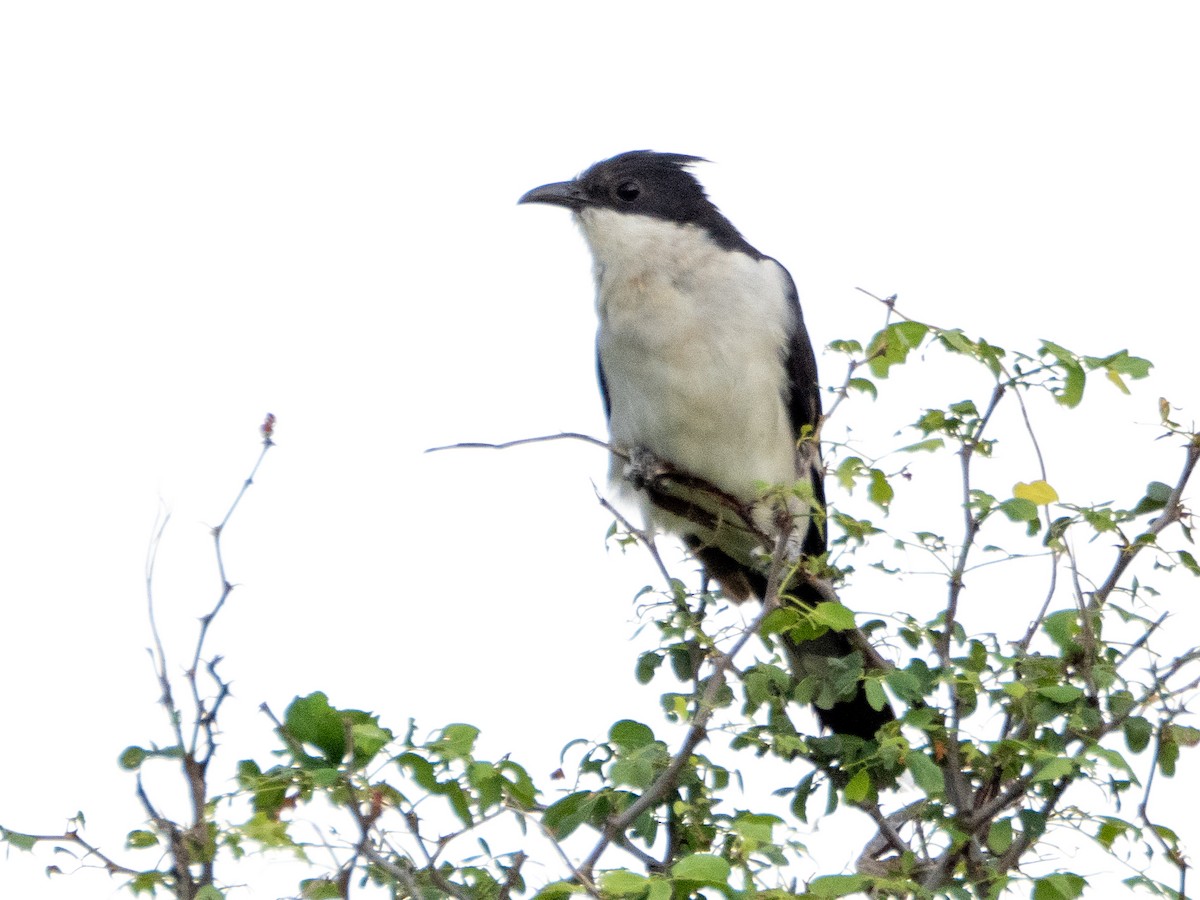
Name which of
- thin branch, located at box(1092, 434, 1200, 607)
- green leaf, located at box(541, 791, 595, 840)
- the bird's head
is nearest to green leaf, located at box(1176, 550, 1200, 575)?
thin branch, located at box(1092, 434, 1200, 607)

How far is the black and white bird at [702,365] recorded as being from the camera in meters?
5.55

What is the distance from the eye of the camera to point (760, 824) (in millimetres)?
2750

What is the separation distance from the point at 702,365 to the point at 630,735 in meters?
2.53

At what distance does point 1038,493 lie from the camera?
3334mm

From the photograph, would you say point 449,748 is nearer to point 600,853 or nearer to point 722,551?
point 600,853

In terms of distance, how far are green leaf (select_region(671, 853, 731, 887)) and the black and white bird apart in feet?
8.89

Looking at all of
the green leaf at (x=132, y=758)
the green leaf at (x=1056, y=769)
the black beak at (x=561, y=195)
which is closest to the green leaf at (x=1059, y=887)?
the green leaf at (x=1056, y=769)

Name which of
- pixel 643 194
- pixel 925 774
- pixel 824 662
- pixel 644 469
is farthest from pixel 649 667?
pixel 643 194

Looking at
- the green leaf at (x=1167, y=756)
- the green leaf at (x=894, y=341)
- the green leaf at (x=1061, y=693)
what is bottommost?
the green leaf at (x=1167, y=756)

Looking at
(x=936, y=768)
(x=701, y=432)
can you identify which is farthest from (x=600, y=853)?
(x=701, y=432)

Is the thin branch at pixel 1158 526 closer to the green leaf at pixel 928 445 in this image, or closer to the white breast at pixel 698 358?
the green leaf at pixel 928 445

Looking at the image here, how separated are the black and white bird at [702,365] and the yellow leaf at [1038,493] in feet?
6.39

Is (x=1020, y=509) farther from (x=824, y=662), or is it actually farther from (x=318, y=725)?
(x=318, y=725)

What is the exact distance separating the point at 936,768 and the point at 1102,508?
679mm
